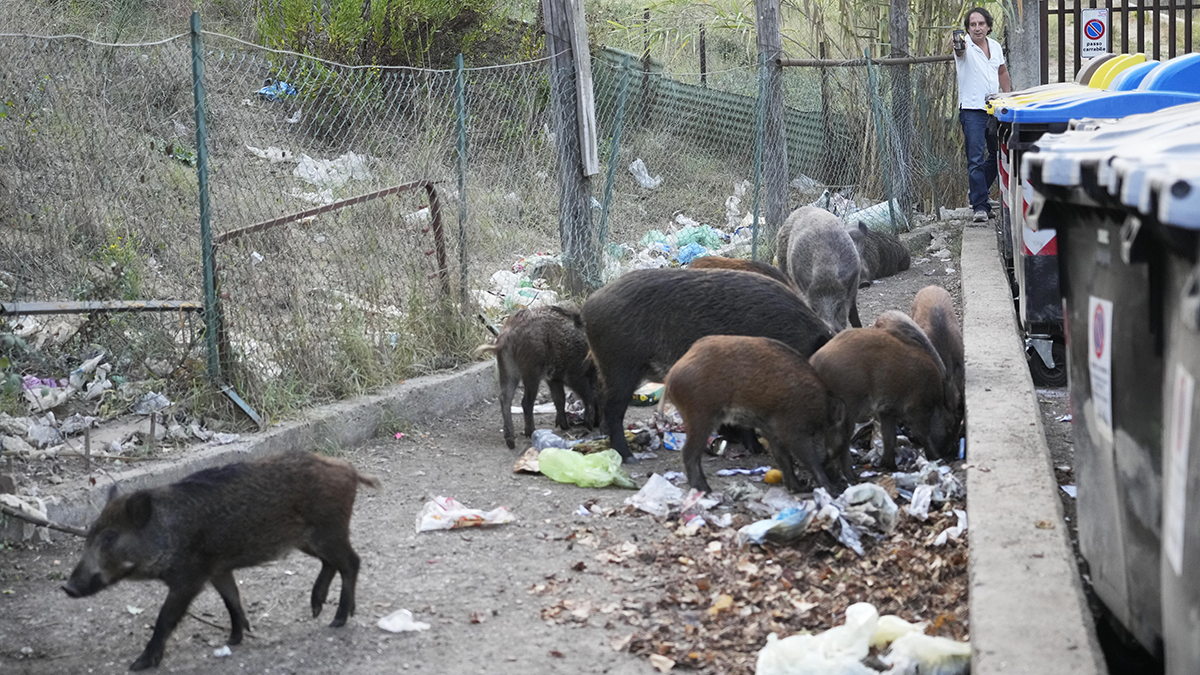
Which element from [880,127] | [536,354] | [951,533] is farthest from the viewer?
[880,127]

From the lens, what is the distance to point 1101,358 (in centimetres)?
299

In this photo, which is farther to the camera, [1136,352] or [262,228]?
[262,228]

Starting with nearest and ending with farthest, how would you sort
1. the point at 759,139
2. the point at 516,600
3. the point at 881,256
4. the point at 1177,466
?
the point at 1177,466 < the point at 516,600 < the point at 759,139 < the point at 881,256

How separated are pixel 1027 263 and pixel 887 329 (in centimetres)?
116

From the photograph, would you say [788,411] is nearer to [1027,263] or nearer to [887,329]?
[887,329]

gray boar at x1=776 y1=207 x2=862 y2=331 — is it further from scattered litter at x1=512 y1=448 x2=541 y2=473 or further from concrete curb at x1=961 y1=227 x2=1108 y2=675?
scattered litter at x1=512 y1=448 x2=541 y2=473

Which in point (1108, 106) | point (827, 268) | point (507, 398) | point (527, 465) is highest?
point (1108, 106)

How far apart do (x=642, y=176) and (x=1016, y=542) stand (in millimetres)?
8814

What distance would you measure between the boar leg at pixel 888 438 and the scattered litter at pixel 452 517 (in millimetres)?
1795

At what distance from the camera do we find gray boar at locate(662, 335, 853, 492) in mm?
4977

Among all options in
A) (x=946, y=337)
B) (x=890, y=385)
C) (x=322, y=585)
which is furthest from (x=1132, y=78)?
(x=322, y=585)

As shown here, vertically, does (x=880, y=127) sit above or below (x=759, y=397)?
above

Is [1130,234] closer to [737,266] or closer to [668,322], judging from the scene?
[668,322]

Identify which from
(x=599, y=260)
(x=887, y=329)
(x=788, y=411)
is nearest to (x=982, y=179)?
(x=599, y=260)
